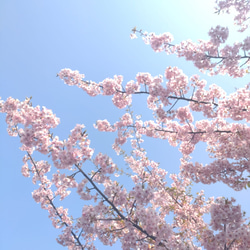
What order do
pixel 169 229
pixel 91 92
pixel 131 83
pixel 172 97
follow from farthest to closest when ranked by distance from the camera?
1. pixel 91 92
2. pixel 131 83
3. pixel 172 97
4. pixel 169 229

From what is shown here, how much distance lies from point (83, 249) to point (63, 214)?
261cm

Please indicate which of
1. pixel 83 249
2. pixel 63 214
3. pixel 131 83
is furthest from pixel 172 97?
pixel 63 214

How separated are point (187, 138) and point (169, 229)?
430cm

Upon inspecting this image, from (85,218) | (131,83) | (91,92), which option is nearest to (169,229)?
(85,218)

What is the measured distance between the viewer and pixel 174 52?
8.23 meters

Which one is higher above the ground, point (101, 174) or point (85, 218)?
point (101, 174)

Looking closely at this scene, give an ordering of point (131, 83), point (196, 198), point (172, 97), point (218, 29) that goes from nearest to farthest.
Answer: point (218, 29) < point (172, 97) < point (131, 83) < point (196, 198)

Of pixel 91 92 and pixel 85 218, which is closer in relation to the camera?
pixel 85 218

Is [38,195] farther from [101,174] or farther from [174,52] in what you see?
[174,52]

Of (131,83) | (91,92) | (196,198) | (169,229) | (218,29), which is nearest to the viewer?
(169,229)

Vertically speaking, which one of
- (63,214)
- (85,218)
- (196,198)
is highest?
(196,198)

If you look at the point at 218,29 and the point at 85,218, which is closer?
the point at 85,218

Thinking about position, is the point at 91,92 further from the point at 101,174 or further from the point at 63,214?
the point at 63,214

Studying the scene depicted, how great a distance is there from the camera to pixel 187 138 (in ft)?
28.5
